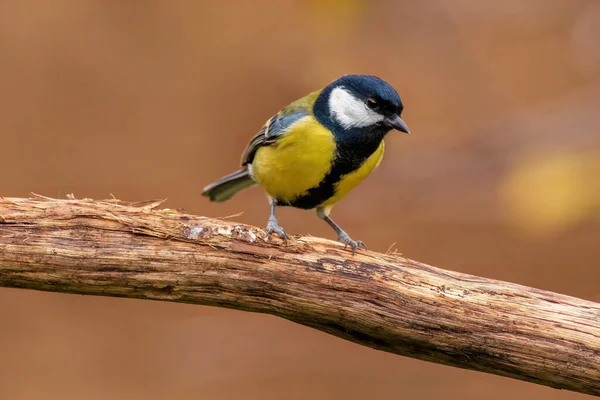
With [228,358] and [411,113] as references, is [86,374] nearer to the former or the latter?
[228,358]

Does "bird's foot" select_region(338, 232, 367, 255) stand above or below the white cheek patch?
below

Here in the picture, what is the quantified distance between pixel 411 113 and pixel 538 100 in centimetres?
98

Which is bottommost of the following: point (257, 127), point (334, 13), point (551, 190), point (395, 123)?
point (395, 123)

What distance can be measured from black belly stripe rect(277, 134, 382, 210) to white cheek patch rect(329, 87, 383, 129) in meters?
0.08

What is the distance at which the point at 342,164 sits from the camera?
259 centimetres

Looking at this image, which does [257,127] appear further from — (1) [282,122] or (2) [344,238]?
(2) [344,238]

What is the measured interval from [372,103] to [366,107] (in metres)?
0.03

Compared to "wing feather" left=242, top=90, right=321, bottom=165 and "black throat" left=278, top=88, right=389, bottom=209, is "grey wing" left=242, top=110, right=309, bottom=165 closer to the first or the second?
"wing feather" left=242, top=90, right=321, bottom=165

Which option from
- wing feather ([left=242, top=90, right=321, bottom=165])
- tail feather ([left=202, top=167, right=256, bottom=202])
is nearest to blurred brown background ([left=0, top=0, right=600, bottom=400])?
tail feather ([left=202, top=167, right=256, bottom=202])

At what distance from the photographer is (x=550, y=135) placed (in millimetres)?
5105

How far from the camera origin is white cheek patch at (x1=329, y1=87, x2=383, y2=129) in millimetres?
2598

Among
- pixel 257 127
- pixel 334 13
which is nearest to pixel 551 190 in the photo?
pixel 334 13

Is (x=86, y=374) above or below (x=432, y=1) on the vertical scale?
below

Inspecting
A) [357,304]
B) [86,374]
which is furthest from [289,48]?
[357,304]
